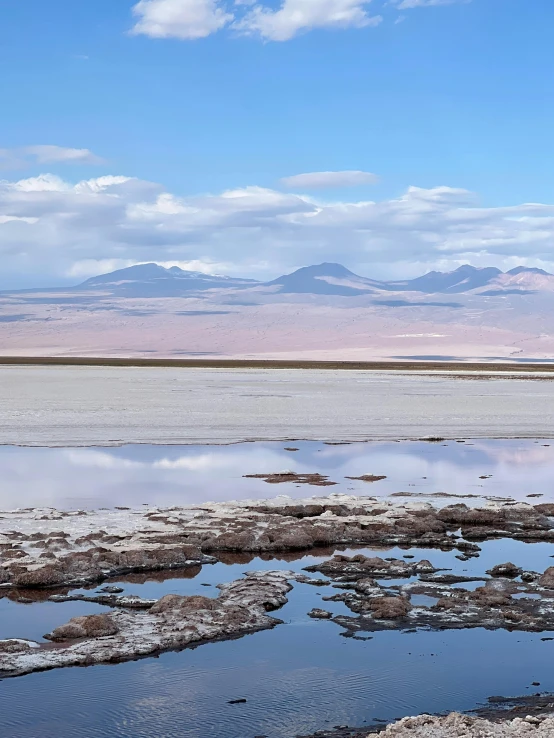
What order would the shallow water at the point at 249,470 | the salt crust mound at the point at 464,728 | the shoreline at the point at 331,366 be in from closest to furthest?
the salt crust mound at the point at 464,728 → the shallow water at the point at 249,470 → the shoreline at the point at 331,366

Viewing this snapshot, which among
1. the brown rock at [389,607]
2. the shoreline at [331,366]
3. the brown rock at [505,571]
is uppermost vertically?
the brown rock at [389,607]

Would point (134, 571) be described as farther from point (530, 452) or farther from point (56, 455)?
point (530, 452)

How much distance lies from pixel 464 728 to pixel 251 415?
2525 cm

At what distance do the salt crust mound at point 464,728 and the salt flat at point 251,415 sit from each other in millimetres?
17818

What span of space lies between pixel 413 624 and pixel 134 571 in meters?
3.62

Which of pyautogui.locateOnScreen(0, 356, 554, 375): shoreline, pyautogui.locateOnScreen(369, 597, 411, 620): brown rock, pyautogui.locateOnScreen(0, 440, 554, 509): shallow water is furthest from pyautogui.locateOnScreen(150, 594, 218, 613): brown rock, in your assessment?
pyautogui.locateOnScreen(0, 356, 554, 375): shoreline

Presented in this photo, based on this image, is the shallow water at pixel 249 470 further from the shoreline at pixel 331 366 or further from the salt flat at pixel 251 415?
the shoreline at pixel 331 366

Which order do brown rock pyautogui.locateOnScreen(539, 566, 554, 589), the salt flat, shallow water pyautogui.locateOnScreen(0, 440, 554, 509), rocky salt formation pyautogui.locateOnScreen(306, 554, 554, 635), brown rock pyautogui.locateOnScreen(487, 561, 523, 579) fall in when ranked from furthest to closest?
the salt flat, shallow water pyautogui.locateOnScreen(0, 440, 554, 509), brown rock pyautogui.locateOnScreen(487, 561, 523, 579), brown rock pyautogui.locateOnScreen(539, 566, 554, 589), rocky salt formation pyautogui.locateOnScreen(306, 554, 554, 635)

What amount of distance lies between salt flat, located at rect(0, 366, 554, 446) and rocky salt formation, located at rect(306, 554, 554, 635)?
43.3 ft

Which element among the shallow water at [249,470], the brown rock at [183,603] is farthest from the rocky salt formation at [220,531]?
the brown rock at [183,603]

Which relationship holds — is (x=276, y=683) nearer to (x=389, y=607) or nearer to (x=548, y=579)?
(x=389, y=607)

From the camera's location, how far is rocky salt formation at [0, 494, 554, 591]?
11.2m

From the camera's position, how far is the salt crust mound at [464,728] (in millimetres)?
6156

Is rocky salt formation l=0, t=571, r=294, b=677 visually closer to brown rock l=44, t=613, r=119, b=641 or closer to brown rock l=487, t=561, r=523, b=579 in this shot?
brown rock l=44, t=613, r=119, b=641
